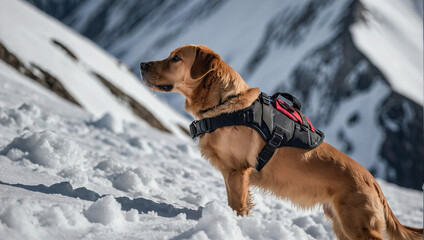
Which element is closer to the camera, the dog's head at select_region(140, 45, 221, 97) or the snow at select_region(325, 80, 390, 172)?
the dog's head at select_region(140, 45, 221, 97)

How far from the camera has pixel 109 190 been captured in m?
3.77

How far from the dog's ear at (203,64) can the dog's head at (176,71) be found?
2 cm

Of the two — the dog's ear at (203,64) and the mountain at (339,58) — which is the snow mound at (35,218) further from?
the mountain at (339,58)

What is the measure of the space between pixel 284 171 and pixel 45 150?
256 centimetres

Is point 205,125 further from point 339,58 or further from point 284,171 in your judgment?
point 339,58

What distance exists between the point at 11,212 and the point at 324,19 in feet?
221

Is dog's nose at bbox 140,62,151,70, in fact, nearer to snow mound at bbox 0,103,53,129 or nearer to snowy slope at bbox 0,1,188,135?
snow mound at bbox 0,103,53,129

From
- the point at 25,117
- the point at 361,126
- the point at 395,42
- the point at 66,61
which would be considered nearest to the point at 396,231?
the point at 25,117

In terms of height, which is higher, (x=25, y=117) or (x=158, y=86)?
(x=25, y=117)

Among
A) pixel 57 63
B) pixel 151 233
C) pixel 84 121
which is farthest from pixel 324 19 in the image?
pixel 151 233

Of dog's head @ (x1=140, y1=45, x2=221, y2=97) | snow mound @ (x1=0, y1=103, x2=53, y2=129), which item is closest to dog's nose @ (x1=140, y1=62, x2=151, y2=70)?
dog's head @ (x1=140, y1=45, x2=221, y2=97)

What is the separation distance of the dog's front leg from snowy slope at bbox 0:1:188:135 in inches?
322

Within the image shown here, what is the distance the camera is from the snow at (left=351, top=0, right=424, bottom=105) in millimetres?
41281

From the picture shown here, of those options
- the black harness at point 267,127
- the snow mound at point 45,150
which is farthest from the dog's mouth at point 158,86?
the snow mound at point 45,150
